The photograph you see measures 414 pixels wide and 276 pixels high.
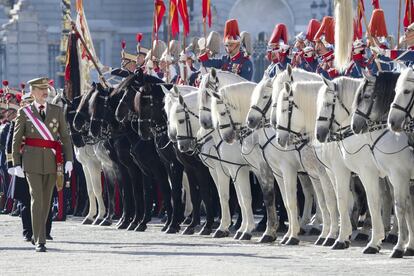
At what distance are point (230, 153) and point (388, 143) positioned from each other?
11.7ft

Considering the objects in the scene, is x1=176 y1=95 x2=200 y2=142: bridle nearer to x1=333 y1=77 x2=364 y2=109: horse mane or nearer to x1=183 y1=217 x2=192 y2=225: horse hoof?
x1=183 y1=217 x2=192 y2=225: horse hoof

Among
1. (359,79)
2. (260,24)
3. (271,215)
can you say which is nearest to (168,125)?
(271,215)

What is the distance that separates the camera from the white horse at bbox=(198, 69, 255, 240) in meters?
21.0

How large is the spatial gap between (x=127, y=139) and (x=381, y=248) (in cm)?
567

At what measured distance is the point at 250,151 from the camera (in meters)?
20.8

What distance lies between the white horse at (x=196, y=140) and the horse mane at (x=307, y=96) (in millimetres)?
2117

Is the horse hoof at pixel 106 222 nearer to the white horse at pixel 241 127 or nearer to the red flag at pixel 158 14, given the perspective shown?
the red flag at pixel 158 14

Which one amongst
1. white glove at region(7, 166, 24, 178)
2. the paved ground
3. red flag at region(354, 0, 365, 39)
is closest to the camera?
the paved ground

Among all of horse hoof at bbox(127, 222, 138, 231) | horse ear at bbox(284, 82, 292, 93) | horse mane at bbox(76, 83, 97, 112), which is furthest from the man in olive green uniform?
horse mane at bbox(76, 83, 97, 112)

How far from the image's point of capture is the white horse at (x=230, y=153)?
21.0 meters

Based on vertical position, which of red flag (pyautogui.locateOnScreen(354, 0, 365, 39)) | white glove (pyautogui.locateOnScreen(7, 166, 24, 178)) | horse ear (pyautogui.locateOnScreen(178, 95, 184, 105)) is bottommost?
white glove (pyautogui.locateOnScreen(7, 166, 24, 178))

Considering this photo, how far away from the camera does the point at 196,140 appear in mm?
21719

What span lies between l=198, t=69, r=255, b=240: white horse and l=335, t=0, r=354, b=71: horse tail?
1.84m

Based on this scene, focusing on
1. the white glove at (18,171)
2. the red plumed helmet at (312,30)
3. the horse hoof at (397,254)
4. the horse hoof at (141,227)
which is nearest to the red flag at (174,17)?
the red plumed helmet at (312,30)
